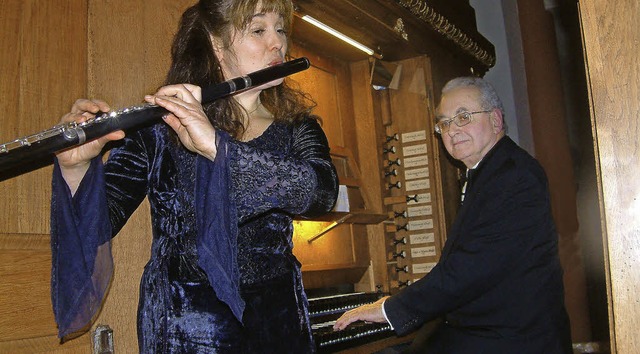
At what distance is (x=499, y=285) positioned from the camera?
278 centimetres

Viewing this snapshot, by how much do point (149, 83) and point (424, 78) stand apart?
2483 mm

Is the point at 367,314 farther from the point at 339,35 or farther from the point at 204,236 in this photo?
the point at 339,35

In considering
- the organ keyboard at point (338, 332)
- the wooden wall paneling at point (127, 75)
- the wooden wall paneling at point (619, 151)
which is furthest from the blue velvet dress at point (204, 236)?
the organ keyboard at point (338, 332)

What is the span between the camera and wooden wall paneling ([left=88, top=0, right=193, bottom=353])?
2.11 m

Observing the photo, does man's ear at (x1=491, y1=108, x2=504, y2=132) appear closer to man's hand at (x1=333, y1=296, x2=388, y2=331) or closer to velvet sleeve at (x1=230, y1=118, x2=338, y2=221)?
man's hand at (x1=333, y1=296, x2=388, y2=331)

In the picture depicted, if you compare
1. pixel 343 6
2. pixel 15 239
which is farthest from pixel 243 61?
pixel 343 6

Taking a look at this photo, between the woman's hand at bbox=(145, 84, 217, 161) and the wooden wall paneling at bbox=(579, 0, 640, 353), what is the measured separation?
783mm

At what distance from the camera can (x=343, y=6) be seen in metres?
3.49

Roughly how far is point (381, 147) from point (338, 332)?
5.16 feet

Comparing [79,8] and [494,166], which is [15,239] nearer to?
[79,8]

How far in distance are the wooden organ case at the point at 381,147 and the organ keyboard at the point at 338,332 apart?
12cm

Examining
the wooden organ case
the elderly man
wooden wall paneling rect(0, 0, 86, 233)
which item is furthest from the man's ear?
wooden wall paneling rect(0, 0, 86, 233)

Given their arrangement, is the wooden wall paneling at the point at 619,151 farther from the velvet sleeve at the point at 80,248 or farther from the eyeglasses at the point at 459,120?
the eyeglasses at the point at 459,120

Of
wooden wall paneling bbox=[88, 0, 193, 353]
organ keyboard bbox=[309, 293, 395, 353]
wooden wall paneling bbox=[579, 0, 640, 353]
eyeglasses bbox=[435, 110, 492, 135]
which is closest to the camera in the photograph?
wooden wall paneling bbox=[579, 0, 640, 353]
